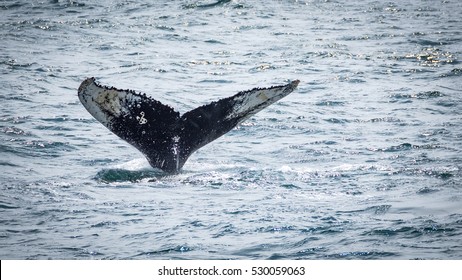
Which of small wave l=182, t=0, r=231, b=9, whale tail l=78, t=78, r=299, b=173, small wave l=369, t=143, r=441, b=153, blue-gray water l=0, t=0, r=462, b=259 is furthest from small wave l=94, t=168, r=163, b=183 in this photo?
small wave l=182, t=0, r=231, b=9

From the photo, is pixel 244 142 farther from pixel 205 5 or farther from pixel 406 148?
pixel 205 5

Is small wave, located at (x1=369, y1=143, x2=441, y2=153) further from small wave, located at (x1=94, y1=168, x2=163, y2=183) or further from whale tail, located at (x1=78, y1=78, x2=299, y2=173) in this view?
small wave, located at (x1=94, y1=168, x2=163, y2=183)

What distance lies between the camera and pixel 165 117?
27.2ft

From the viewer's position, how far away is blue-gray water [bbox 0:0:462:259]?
7.12 m

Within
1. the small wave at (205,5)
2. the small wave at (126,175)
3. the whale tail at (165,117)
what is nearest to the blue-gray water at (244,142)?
the small wave at (126,175)

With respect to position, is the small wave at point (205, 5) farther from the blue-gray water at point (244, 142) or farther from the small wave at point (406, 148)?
the small wave at point (406, 148)

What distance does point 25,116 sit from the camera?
Result: 37.9 feet

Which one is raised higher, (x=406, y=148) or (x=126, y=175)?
(x=126, y=175)

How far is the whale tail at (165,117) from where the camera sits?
7957 mm

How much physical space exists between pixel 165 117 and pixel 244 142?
2.58 meters

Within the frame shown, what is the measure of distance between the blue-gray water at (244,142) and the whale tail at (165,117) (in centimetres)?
42

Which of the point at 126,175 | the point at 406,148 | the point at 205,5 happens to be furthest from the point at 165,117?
the point at 205,5

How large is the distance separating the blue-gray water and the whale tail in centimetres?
42
